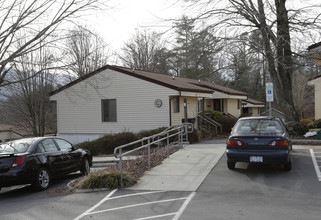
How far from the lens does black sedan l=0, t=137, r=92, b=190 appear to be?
843cm

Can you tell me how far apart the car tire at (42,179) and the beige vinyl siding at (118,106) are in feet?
41.7

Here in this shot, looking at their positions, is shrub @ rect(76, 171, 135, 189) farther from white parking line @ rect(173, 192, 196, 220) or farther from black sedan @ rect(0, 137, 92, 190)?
white parking line @ rect(173, 192, 196, 220)

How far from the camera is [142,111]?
75.6 feet

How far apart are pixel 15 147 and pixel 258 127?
669 centimetres

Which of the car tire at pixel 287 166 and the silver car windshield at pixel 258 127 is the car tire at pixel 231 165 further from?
→ the car tire at pixel 287 166

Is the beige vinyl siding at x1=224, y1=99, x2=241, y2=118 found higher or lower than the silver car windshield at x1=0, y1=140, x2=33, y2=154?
higher

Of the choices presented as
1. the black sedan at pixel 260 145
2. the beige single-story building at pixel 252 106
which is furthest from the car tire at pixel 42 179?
the beige single-story building at pixel 252 106

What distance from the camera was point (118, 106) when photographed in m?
23.8

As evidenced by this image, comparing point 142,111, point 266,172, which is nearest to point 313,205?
point 266,172

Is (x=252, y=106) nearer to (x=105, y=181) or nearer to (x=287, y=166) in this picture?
(x=287, y=166)

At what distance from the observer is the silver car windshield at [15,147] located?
8898 millimetres

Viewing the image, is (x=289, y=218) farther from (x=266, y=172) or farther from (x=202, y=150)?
Answer: (x=202, y=150)

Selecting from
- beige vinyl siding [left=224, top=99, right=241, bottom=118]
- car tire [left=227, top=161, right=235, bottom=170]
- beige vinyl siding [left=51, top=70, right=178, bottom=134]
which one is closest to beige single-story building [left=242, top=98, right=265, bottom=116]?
beige vinyl siding [left=224, top=99, right=241, bottom=118]

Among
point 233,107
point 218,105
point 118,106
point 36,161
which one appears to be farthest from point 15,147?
point 233,107
